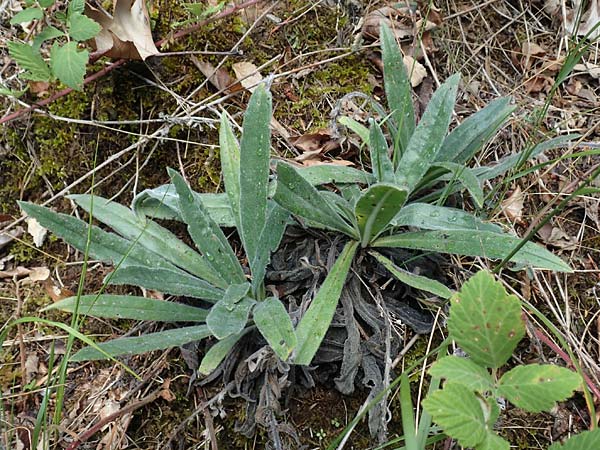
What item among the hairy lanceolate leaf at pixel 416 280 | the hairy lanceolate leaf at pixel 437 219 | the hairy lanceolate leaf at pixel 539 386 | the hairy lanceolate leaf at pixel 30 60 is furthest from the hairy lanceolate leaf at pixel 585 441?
the hairy lanceolate leaf at pixel 30 60

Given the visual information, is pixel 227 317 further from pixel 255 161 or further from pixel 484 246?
pixel 484 246

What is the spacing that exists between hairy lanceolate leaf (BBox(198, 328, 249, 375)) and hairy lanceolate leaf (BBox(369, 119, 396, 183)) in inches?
Answer: 20.2

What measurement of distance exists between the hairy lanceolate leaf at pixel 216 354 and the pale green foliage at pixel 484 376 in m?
0.55

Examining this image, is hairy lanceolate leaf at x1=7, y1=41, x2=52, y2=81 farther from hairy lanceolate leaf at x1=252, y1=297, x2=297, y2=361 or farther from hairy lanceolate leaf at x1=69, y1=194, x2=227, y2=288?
hairy lanceolate leaf at x1=252, y1=297, x2=297, y2=361

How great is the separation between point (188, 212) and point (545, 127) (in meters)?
1.23

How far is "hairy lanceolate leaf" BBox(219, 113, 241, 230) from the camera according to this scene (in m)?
1.44

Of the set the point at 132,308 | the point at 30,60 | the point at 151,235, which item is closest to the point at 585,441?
the point at 132,308

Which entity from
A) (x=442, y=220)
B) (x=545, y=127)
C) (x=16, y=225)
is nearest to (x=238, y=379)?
(x=442, y=220)

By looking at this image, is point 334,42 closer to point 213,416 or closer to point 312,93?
point 312,93

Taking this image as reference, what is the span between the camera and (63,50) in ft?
4.99

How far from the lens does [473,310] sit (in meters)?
0.86

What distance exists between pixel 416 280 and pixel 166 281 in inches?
23.7

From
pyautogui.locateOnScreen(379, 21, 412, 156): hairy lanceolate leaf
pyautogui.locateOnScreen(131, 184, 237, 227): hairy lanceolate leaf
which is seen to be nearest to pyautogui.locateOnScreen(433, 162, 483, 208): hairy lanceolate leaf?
pyautogui.locateOnScreen(379, 21, 412, 156): hairy lanceolate leaf

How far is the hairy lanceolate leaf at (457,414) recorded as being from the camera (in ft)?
2.60
